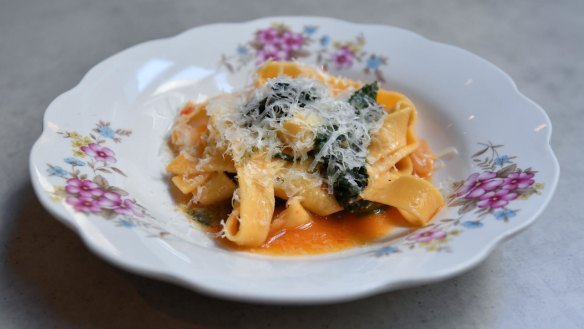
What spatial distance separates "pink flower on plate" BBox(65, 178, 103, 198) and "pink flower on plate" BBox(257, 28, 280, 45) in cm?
181

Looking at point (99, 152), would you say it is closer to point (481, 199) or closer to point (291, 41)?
point (291, 41)

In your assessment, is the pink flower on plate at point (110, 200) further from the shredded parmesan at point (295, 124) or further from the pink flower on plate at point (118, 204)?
the shredded parmesan at point (295, 124)

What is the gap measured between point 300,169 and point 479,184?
92cm

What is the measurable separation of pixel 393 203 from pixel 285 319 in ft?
2.75

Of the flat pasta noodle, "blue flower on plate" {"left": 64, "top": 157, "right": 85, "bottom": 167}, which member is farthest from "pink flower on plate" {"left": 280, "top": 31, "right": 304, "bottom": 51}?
"blue flower on plate" {"left": 64, "top": 157, "right": 85, "bottom": 167}

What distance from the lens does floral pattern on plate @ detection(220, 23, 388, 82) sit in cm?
401

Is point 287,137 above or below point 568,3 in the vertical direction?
above

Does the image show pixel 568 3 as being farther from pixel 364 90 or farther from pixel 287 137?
pixel 287 137

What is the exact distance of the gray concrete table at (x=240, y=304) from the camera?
8.46 feet

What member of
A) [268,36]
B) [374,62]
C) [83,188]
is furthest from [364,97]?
[83,188]

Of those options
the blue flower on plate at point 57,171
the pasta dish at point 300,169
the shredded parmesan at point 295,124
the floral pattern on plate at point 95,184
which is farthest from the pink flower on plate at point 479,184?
the blue flower on plate at point 57,171

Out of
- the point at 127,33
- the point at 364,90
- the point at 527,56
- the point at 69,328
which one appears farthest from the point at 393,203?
the point at 127,33

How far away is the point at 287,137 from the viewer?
318 cm

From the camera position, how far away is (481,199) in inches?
110
